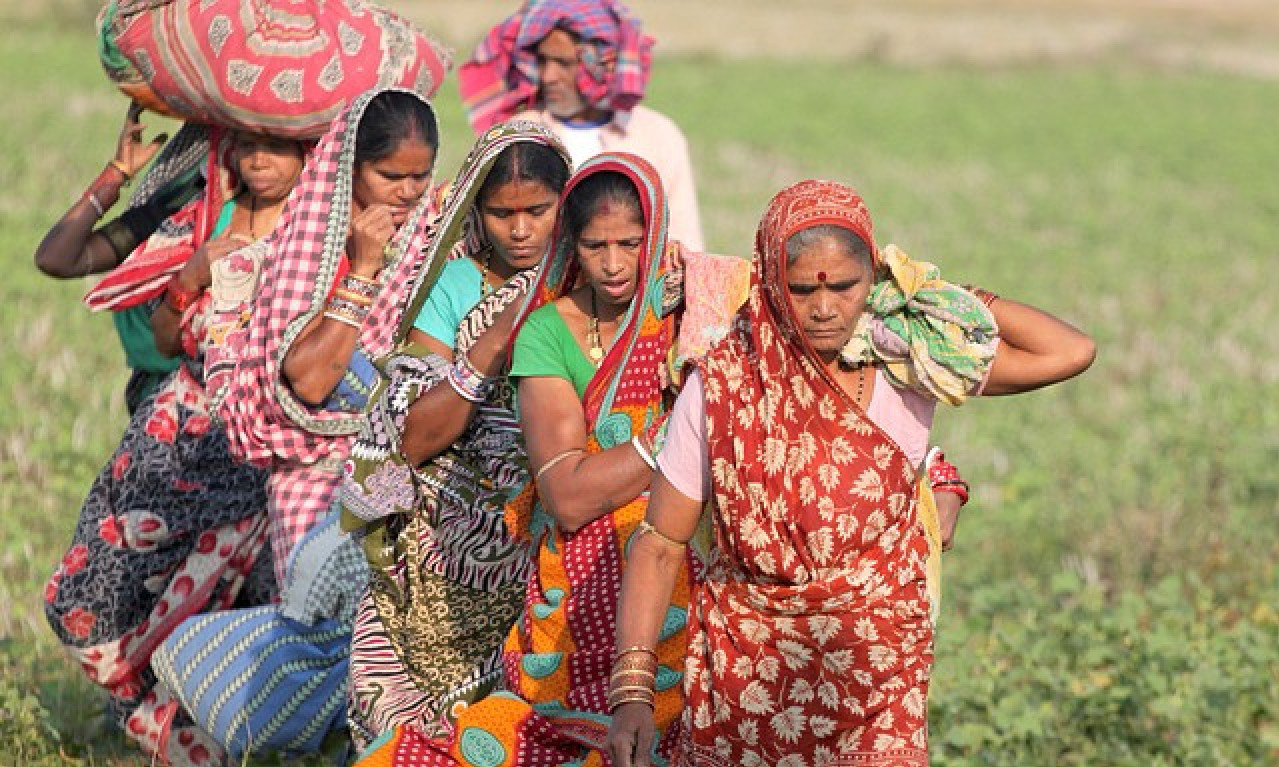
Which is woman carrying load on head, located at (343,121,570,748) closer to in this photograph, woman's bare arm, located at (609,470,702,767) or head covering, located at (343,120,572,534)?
head covering, located at (343,120,572,534)

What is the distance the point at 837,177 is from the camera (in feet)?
71.1

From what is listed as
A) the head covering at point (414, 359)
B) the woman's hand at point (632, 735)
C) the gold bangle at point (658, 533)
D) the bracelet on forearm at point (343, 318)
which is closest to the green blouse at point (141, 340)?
the bracelet on forearm at point (343, 318)

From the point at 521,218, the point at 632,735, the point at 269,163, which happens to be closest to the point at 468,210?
the point at 521,218

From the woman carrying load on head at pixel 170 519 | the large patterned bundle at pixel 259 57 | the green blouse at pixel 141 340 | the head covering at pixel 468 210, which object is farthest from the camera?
the green blouse at pixel 141 340

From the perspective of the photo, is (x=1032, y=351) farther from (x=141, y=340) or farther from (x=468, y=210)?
(x=141, y=340)

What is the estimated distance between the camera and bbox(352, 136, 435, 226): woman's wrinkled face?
517 cm

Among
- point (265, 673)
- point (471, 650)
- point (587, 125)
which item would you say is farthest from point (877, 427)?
point (587, 125)

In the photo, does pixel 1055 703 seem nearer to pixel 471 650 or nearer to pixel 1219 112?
pixel 471 650

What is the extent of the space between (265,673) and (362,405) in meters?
0.83

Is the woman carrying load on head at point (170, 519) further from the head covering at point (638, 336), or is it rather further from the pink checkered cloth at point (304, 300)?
the head covering at point (638, 336)

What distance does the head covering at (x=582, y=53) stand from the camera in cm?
696

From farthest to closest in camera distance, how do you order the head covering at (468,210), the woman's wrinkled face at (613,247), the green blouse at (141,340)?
the green blouse at (141,340), the head covering at (468,210), the woman's wrinkled face at (613,247)

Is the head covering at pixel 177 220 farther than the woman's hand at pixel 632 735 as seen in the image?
Yes

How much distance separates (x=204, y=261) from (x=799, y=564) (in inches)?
96.0
